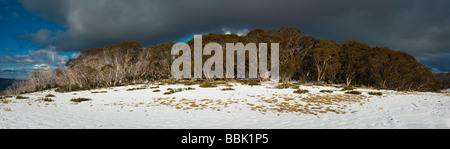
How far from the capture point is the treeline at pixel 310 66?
2766 centimetres

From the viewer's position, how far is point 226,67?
36875mm

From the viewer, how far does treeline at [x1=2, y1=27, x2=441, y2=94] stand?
90.8ft
